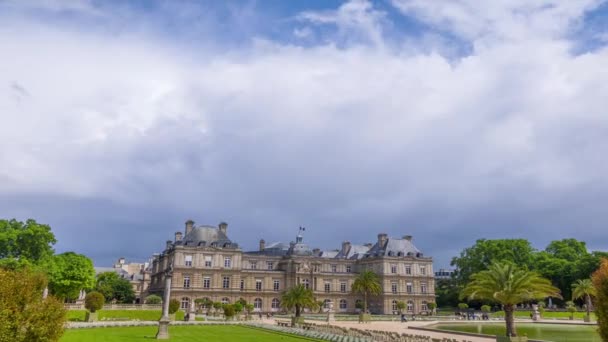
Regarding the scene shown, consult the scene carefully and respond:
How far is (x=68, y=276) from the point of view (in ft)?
202

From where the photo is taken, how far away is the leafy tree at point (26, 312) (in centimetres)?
1543

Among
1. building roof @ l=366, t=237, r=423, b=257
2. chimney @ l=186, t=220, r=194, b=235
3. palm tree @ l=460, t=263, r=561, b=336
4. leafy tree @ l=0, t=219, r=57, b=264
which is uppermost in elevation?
chimney @ l=186, t=220, r=194, b=235

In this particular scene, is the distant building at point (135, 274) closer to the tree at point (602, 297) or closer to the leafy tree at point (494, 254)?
the leafy tree at point (494, 254)

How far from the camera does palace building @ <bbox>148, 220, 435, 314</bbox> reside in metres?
85.6

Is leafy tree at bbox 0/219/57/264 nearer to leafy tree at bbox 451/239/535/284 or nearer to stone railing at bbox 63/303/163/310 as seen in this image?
stone railing at bbox 63/303/163/310

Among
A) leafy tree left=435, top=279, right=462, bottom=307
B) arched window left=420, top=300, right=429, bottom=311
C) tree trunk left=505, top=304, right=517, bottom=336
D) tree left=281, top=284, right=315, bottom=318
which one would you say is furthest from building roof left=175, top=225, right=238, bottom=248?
tree trunk left=505, top=304, right=517, bottom=336

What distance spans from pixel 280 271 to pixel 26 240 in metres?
45.4

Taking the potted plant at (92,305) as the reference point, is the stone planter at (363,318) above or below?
below

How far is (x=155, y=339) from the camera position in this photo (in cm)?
3294

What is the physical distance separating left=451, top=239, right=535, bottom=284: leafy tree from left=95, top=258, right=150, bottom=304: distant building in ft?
228

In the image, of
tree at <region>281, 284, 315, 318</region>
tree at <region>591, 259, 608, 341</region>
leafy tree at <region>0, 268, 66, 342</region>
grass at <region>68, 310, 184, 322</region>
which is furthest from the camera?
tree at <region>281, 284, 315, 318</region>

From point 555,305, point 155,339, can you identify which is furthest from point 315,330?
point 555,305

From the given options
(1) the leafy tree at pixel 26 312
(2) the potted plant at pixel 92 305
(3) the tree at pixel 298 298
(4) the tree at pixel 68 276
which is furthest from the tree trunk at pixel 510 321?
(4) the tree at pixel 68 276

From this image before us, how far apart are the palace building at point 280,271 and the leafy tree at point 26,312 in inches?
2686
